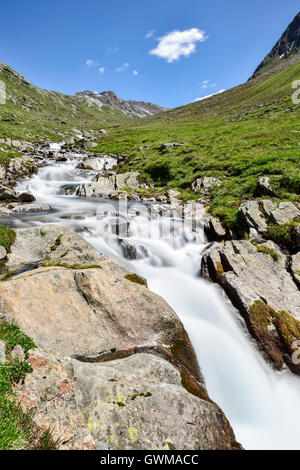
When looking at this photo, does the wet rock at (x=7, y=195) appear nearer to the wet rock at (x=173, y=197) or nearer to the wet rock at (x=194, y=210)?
the wet rock at (x=173, y=197)

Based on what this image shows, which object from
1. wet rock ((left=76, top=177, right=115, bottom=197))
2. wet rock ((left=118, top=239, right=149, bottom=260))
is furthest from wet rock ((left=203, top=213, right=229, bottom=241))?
wet rock ((left=76, top=177, right=115, bottom=197))

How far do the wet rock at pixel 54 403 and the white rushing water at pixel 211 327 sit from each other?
4471 mm

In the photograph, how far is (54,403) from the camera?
12.8 ft

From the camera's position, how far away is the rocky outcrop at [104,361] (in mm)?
3879

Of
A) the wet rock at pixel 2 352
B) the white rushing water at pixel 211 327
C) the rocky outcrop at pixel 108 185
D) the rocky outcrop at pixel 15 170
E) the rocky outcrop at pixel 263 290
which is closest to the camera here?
the wet rock at pixel 2 352

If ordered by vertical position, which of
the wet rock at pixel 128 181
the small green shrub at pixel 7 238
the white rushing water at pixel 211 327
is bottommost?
the white rushing water at pixel 211 327

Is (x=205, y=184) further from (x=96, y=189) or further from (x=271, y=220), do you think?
(x=96, y=189)

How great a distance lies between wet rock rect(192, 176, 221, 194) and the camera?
853 inches

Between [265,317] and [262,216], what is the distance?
673 centimetres

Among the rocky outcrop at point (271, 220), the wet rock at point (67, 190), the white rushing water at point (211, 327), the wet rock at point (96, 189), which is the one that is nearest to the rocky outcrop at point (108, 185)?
the wet rock at point (96, 189)

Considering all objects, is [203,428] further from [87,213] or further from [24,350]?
[87,213]

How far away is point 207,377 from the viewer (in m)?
7.04

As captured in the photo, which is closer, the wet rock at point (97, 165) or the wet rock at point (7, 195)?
the wet rock at point (7, 195)

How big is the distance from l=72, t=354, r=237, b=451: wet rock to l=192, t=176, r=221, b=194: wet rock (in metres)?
18.9
